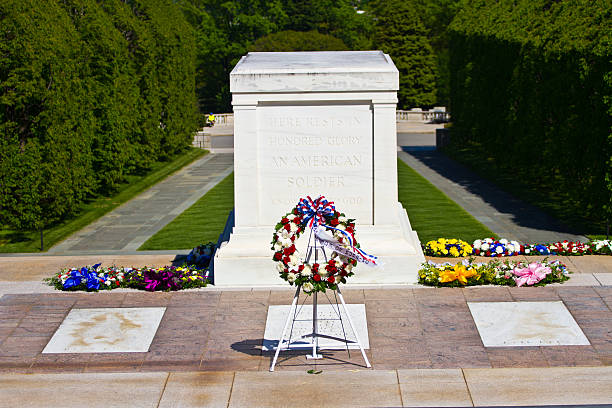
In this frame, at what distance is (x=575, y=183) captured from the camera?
22922 mm

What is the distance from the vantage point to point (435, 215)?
2388 centimetres

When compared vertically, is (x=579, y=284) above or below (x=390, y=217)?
below

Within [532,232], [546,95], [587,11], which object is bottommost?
[532,232]

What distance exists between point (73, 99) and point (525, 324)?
1511cm

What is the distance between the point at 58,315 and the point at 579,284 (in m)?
7.95

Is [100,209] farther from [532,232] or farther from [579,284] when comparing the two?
[579,284]

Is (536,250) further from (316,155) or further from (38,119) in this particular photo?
(38,119)

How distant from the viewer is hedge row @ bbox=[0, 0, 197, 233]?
2164 centimetres

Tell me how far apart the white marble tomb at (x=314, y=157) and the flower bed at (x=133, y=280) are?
0.51 metres

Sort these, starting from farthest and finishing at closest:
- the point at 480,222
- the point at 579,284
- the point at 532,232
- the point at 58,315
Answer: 1. the point at 480,222
2. the point at 532,232
3. the point at 579,284
4. the point at 58,315

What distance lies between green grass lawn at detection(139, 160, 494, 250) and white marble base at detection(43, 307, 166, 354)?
7315mm

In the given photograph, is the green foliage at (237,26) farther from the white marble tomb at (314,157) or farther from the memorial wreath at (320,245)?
the memorial wreath at (320,245)

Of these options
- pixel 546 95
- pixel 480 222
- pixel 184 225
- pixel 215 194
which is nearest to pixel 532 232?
pixel 480 222

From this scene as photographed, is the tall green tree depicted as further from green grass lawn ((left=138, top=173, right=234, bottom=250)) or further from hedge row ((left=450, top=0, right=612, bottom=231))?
hedge row ((left=450, top=0, right=612, bottom=231))
